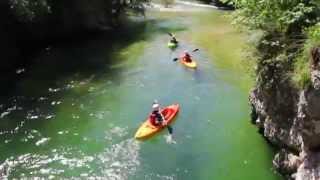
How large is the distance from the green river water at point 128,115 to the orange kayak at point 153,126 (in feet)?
1.12

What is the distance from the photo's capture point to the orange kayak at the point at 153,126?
72.8 ft

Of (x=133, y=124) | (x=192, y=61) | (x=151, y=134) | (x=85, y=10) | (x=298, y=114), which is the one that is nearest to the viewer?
(x=298, y=114)

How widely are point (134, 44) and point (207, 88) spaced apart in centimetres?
1088

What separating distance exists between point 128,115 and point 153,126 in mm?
2480

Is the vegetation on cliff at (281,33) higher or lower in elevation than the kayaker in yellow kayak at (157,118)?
higher

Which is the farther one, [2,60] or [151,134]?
[2,60]

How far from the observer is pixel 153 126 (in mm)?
22844

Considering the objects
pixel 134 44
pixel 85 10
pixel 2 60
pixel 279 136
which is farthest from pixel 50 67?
pixel 279 136

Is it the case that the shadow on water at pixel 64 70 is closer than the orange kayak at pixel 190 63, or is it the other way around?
the shadow on water at pixel 64 70

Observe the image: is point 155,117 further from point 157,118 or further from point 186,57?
point 186,57

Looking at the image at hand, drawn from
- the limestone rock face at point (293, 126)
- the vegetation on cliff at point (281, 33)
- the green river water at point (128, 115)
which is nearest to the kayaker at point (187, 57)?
the green river water at point (128, 115)

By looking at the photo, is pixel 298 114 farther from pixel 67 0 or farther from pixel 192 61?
pixel 67 0

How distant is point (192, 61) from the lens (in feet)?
106

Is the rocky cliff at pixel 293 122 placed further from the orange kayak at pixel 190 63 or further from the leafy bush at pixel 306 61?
the orange kayak at pixel 190 63
